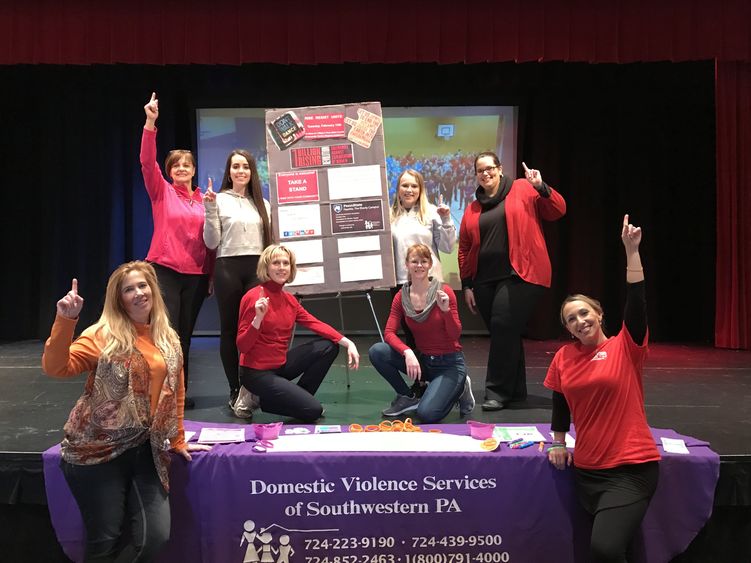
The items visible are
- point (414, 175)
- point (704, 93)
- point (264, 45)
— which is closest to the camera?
point (414, 175)

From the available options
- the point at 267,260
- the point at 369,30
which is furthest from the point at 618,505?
the point at 369,30

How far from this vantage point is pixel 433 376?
3.46 meters

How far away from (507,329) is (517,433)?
848 millimetres

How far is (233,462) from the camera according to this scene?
8.50 feet

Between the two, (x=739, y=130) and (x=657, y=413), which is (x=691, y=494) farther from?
(x=739, y=130)

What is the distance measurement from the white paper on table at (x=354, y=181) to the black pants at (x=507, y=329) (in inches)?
40.8

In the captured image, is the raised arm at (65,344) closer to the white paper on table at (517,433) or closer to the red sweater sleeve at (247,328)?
the red sweater sleeve at (247,328)

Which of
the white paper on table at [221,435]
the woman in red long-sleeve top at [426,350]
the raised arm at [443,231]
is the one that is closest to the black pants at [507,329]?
the woman in red long-sleeve top at [426,350]

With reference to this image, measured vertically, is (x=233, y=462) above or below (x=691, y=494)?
above

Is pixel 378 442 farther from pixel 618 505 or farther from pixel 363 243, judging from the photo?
pixel 363 243

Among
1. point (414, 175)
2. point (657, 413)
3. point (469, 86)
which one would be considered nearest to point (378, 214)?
point (414, 175)

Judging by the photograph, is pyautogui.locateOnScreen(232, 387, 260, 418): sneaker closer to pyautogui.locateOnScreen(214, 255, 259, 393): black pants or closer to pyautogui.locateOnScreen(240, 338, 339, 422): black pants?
pyautogui.locateOnScreen(240, 338, 339, 422): black pants

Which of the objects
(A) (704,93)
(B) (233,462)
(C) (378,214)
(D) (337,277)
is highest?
(A) (704,93)

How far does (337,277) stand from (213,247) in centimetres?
89
